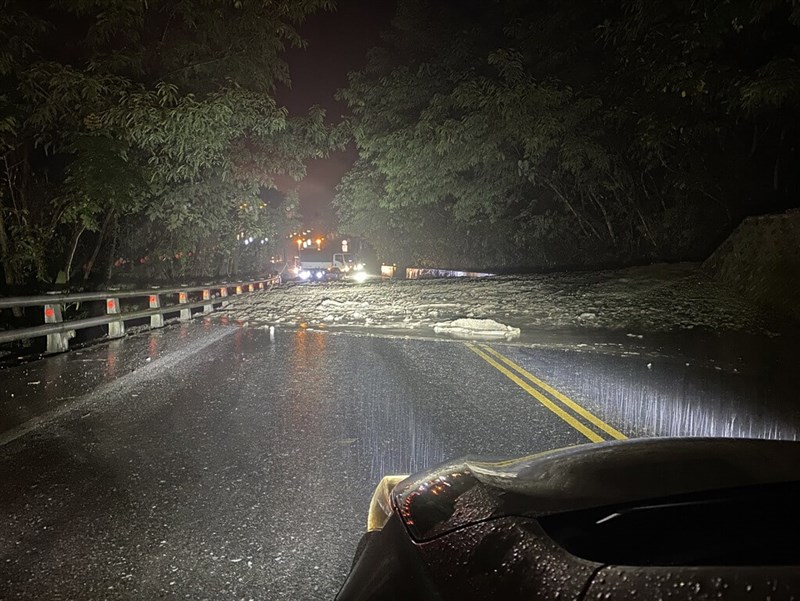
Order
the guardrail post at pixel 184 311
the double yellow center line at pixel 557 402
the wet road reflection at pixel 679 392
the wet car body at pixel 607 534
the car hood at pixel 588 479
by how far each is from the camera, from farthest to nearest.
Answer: the guardrail post at pixel 184 311 → the wet road reflection at pixel 679 392 → the double yellow center line at pixel 557 402 → the car hood at pixel 588 479 → the wet car body at pixel 607 534

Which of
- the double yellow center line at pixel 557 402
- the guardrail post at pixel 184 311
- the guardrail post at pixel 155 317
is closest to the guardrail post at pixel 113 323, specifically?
the guardrail post at pixel 155 317

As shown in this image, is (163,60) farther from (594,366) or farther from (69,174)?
(594,366)

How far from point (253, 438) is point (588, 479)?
4.07 meters

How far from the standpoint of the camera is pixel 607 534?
1.57m

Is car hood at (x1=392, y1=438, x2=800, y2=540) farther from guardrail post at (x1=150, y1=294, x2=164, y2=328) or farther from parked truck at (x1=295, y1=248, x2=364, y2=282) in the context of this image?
parked truck at (x1=295, y1=248, x2=364, y2=282)

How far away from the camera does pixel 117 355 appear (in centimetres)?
1035

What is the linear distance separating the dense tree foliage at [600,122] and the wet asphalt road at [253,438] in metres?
7.49

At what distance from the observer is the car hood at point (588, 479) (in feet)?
5.71

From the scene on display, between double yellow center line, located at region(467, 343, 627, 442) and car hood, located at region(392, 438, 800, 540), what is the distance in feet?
10.5

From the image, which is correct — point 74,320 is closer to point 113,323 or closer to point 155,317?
point 113,323

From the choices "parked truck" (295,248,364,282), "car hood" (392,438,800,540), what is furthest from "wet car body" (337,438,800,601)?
"parked truck" (295,248,364,282)

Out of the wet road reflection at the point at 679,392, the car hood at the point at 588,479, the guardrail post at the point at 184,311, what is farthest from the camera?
the guardrail post at the point at 184,311

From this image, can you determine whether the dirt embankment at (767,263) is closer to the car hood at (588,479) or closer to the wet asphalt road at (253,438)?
the wet asphalt road at (253,438)

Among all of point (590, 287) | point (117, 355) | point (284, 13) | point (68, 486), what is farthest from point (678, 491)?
point (590, 287)
